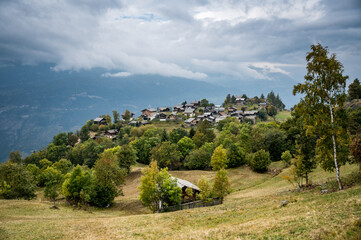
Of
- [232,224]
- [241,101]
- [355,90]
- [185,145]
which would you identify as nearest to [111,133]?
[185,145]

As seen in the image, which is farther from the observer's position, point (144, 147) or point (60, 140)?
point (60, 140)

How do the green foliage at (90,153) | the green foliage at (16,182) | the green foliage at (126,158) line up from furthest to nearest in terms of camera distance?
the green foliage at (90,153) → the green foliage at (126,158) → the green foliage at (16,182)

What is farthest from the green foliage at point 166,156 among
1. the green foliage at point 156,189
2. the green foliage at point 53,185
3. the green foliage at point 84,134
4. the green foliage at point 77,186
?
the green foliage at point 84,134

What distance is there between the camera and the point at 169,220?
83.8 feet

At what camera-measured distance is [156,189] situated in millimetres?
36969

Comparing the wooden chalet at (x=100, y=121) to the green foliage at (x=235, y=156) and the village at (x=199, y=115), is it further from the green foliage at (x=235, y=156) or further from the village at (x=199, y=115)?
the green foliage at (x=235, y=156)

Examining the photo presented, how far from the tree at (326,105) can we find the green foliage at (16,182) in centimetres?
5748

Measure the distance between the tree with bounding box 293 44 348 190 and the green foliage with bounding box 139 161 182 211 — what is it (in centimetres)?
2431

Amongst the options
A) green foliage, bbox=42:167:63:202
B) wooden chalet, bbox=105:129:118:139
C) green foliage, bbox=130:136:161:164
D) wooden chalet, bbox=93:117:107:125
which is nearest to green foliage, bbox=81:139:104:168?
green foliage, bbox=130:136:161:164

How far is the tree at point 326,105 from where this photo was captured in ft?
72.5

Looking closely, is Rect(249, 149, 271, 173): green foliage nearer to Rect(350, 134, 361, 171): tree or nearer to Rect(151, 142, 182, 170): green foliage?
Rect(151, 142, 182, 170): green foliage

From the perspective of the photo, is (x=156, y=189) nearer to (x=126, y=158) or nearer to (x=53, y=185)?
(x=53, y=185)

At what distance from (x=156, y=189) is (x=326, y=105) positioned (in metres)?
28.4

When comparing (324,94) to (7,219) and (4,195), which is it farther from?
(4,195)
